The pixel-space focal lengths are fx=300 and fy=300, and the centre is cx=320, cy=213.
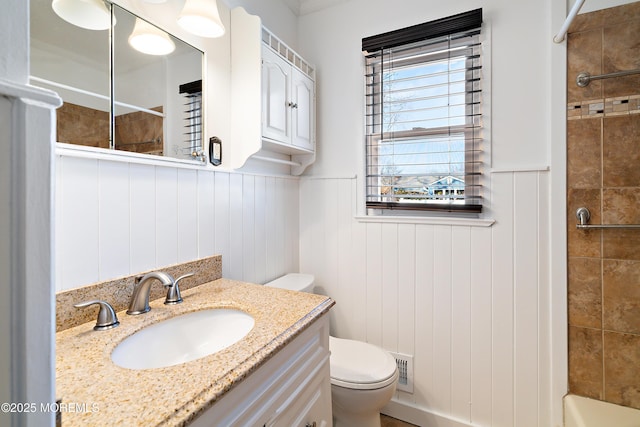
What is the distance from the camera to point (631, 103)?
1.32 m

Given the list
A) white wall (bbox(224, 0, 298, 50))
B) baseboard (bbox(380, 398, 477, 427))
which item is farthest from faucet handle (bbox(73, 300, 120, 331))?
baseboard (bbox(380, 398, 477, 427))

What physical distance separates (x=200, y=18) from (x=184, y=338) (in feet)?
3.82

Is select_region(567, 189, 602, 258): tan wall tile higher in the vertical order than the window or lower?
lower

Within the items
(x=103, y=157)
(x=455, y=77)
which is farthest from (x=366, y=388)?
(x=455, y=77)

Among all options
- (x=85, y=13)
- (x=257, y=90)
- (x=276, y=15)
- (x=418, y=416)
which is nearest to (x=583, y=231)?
(x=418, y=416)

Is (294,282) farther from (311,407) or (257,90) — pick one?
(257,90)

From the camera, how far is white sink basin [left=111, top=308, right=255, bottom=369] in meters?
0.85

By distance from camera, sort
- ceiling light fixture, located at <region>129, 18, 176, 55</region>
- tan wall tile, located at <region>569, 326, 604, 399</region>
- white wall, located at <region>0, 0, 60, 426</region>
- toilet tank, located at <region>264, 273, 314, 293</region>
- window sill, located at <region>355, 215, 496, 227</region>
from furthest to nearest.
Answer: toilet tank, located at <region>264, 273, 314, 293</region> → window sill, located at <region>355, 215, 496, 227</region> → tan wall tile, located at <region>569, 326, 604, 399</region> → ceiling light fixture, located at <region>129, 18, 176, 55</region> → white wall, located at <region>0, 0, 60, 426</region>

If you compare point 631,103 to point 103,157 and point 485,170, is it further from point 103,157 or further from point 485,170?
point 103,157

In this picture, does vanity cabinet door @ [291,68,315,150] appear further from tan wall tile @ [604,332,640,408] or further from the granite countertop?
tan wall tile @ [604,332,640,408]

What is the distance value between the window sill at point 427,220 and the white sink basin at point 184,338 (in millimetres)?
1037

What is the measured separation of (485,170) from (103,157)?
5.55 feet

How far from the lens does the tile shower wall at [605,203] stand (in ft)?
4.36

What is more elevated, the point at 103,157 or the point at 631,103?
the point at 631,103
